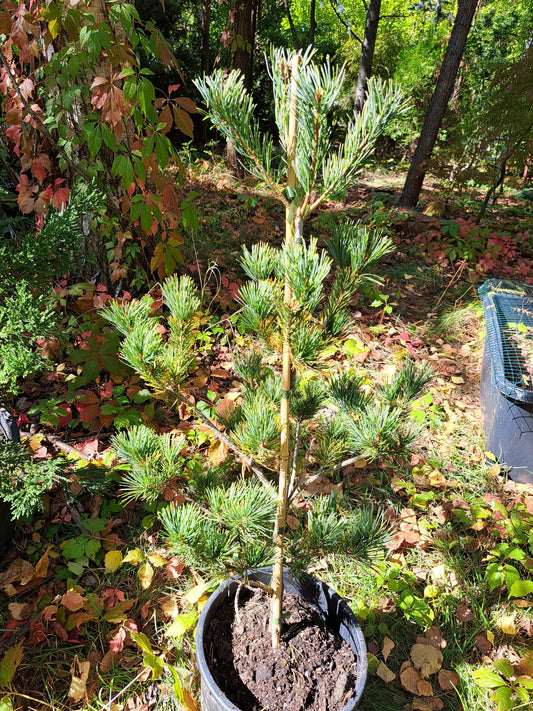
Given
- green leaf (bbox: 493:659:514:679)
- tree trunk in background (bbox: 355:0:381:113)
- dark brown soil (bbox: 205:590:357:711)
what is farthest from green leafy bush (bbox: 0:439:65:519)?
tree trunk in background (bbox: 355:0:381:113)

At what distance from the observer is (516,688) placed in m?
1.59

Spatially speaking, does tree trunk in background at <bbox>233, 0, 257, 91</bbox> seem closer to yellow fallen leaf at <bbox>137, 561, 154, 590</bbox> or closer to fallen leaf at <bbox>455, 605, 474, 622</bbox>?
yellow fallen leaf at <bbox>137, 561, 154, 590</bbox>

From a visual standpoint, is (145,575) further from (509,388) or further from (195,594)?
(509,388)

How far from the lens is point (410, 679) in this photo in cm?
Result: 166

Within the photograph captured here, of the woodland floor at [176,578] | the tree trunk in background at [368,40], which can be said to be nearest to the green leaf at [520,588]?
the woodland floor at [176,578]

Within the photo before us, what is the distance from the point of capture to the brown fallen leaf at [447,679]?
65.9 inches

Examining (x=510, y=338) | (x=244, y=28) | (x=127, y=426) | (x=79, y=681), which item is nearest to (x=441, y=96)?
(x=244, y=28)

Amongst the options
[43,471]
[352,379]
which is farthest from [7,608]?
[352,379]

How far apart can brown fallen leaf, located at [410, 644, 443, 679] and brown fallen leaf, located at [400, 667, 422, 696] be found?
0.08 feet

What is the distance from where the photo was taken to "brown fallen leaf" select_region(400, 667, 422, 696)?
1646mm

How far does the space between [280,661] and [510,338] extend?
2354 mm

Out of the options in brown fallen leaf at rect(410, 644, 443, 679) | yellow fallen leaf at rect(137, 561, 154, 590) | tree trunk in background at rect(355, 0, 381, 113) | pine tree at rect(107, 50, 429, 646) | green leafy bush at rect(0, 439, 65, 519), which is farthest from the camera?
tree trunk in background at rect(355, 0, 381, 113)

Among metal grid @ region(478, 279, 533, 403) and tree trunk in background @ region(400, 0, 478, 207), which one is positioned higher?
tree trunk in background @ region(400, 0, 478, 207)

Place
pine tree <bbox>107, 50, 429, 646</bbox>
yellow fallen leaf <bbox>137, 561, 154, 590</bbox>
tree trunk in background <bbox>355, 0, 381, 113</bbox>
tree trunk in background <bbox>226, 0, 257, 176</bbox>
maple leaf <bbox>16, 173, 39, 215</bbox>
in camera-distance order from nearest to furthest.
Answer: pine tree <bbox>107, 50, 429, 646</bbox>, yellow fallen leaf <bbox>137, 561, 154, 590</bbox>, maple leaf <bbox>16, 173, 39, 215</bbox>, tree trunk in background <bbox>226, 0, 257, 176</bbox>, tree trunk in background <bbox>355, 0, 381, 113</bbox>
